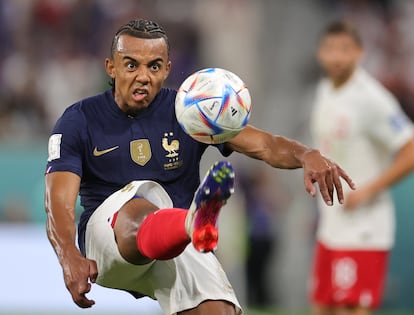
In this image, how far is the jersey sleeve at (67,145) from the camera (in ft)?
16.2

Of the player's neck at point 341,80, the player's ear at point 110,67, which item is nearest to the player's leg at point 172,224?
the player's ear at point 110,67

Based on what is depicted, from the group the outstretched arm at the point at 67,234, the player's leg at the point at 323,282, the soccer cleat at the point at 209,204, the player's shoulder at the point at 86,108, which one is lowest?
the player's leg at the point at 323,282

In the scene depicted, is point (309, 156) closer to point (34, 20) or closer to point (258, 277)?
point (258, 277)

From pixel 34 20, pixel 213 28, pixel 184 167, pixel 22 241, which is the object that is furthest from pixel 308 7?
pixel 184 167

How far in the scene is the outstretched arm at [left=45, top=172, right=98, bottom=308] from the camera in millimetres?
4531

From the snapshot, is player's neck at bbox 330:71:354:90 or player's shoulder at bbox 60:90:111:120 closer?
player's shoulder at bbox 60:90:111:120

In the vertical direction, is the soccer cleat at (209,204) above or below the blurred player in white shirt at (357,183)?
above

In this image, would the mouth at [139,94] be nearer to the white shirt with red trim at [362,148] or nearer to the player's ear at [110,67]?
the player's ear at [110,67]

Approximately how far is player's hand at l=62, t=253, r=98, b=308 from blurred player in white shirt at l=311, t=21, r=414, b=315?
3516 mm

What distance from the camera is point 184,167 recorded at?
17.2 ft

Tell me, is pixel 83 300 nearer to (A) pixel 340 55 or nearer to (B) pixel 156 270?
(B) pixel 156 270

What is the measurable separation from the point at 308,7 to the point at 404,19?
1.10m

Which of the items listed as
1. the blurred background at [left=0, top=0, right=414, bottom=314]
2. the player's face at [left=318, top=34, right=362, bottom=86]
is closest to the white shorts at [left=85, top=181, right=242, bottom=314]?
the player's face at [left=318, top=34, right=362, bottom=86]

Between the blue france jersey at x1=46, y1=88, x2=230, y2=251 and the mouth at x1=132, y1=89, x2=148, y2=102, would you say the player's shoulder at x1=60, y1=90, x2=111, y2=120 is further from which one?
the mouth at x1=132, y1=89, x2=148, y2=102
